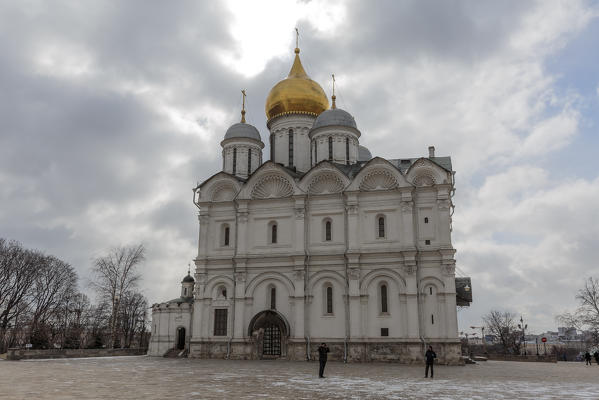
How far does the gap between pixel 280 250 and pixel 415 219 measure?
7506mm

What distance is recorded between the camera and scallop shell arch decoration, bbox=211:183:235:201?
31.0 m

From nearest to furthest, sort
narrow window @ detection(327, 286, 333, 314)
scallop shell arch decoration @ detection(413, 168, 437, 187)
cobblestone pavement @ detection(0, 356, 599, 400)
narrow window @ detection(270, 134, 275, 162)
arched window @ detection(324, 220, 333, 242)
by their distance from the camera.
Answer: cobblestone pavement @ detection(0, 356, 599, 400) → narrow window @ detection(327, 286, 333, 314) → scallop shell arch decoration @ detection(413, 168, 437, 187) → arched window @ detection(324, 220, 333, 242) → narrow window @ detection(270, 134, 275, 162)

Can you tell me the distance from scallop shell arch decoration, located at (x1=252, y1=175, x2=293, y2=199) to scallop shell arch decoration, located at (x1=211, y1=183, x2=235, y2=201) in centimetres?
157

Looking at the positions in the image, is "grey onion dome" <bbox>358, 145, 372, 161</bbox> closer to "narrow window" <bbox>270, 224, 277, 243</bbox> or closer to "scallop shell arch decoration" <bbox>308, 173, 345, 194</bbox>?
"scallop shell arch decoration" <bbox>308, 173, 345, 194</bbox>

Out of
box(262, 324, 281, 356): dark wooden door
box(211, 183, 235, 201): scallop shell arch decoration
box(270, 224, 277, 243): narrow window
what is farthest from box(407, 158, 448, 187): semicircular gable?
box(262, 324, 281, 356): dark wooden door

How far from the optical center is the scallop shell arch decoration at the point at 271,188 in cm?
3002

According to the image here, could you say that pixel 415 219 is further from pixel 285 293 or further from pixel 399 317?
pixel 285 293

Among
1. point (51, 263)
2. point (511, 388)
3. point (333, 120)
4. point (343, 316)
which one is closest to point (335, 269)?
point (343, 316)

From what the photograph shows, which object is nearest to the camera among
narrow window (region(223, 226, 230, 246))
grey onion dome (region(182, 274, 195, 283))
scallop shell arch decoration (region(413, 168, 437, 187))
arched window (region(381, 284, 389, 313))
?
arched window (region(381, 284, 389, 313))

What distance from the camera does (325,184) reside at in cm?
2959

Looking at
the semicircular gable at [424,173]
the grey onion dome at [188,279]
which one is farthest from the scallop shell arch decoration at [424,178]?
the grey onion dome at [188,279]

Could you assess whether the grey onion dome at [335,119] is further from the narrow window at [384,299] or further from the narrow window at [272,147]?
the narrow window at [384,299]

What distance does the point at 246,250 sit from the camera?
29391 mm

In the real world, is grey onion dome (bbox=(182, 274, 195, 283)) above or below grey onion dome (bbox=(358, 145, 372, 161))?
below
